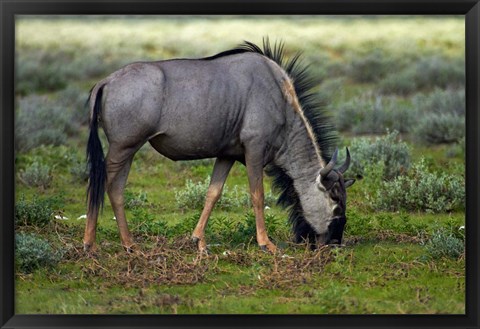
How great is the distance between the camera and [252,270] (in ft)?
29.8

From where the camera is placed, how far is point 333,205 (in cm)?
984

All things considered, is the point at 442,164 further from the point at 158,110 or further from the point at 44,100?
the point at 44,100

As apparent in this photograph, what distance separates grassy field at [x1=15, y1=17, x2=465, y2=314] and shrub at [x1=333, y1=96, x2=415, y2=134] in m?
0.03

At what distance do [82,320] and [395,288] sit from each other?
9.89 ft

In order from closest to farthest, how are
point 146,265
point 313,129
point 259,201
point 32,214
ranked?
point 146,265 → point 259,201 → point 313,129 → point 32,214

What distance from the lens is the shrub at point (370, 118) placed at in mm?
17453

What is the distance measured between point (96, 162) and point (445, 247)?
3774mm

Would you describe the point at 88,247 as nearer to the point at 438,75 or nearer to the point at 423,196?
the point at 423,196

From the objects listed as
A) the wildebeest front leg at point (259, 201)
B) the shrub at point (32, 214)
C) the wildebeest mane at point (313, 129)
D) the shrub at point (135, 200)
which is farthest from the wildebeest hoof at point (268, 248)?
the shrub at point (135, 200)

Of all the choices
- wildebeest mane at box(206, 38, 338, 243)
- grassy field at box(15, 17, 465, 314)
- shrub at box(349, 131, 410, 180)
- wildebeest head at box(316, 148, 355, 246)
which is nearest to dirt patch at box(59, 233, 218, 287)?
grassy field at box(15, 17, 465, 314)

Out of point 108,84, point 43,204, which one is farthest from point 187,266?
point 43,204

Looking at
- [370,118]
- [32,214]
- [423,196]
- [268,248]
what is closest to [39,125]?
[370,118]

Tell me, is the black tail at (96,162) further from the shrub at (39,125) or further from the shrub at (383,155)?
the shrub at (39,125)

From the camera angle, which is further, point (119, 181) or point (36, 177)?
point (36, 177)
